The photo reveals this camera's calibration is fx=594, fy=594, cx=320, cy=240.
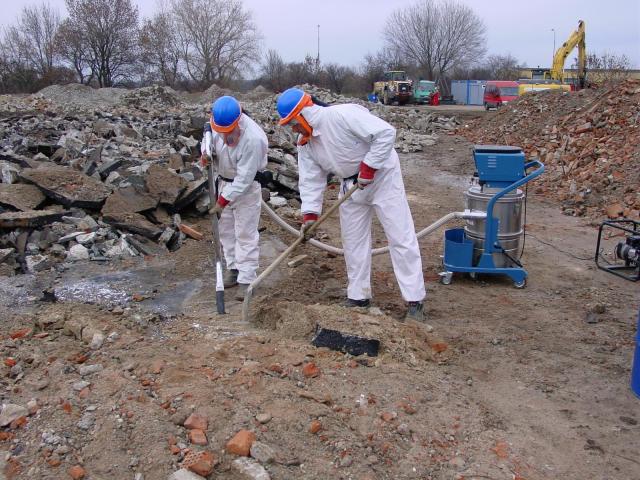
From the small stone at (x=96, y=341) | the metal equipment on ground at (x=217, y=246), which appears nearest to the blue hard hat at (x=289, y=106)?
the metal equipment on ground at (x=217, y=246)

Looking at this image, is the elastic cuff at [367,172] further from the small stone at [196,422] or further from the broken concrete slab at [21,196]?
the broken concrete slab at [21,196]

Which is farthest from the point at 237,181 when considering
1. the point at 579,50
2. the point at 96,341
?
the point at 579,50

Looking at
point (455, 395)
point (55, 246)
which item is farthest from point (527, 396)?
point (55, 246)

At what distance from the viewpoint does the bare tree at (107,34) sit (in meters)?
40.0

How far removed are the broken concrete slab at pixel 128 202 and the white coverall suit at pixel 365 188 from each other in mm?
2970

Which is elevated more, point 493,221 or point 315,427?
point 493,221

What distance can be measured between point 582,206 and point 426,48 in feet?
160

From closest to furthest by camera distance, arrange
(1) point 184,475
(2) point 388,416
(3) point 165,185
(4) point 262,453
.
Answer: (1) point 184,475 → (4) point 262,453 → (2) point 388,416 → (3) point 165,185

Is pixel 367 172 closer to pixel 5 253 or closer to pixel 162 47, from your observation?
pixel 5 253

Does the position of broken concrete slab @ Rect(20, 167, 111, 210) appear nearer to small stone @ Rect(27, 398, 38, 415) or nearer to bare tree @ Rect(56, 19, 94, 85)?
small stone @ Rect(27, 398, 38, 415)

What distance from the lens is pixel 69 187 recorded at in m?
7.28

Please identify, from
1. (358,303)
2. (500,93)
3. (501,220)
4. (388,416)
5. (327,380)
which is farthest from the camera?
(500,93)

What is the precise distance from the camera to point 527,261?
668 cm

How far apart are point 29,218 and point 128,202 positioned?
1.11 m
